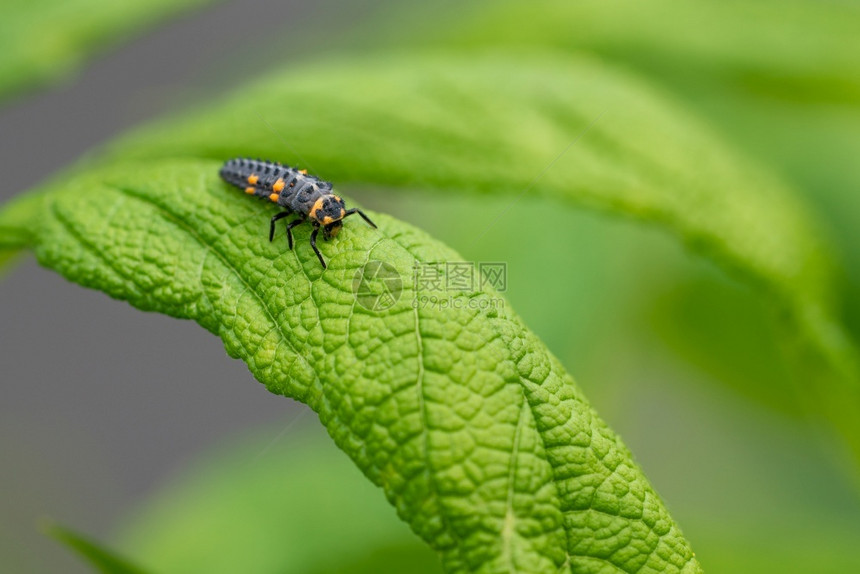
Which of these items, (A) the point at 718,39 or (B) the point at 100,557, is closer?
(B) the point at 100,557

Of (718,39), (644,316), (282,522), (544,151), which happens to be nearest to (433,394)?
(544,151)

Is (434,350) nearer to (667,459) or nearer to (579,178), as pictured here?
(579,178)

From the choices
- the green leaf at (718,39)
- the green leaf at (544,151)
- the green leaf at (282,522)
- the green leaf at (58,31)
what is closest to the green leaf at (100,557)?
the green leaf at (282,522)

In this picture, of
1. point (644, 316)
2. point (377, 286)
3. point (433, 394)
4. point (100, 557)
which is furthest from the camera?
point (644, 316)

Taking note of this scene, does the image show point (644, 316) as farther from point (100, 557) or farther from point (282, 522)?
point (100, 557)

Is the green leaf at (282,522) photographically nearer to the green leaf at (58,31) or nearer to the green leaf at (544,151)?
the green leaf at (544,151)

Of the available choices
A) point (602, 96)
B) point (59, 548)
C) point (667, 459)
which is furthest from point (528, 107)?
point (59, 548)
